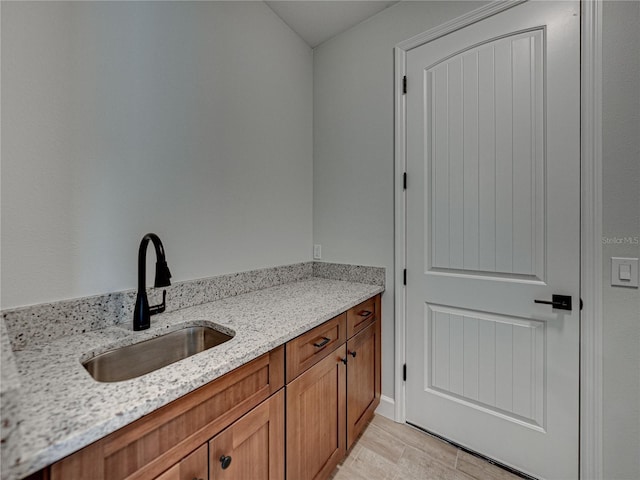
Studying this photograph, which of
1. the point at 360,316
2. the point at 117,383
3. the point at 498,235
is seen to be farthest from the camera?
the point at 360,316

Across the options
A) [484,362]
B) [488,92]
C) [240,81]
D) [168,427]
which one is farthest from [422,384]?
[240,81]

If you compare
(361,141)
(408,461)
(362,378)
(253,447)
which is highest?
(361,141)

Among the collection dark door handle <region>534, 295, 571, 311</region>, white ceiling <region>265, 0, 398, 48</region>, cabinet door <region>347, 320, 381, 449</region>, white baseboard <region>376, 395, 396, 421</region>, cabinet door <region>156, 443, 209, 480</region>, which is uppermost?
white ceiling <region>265, 0, 398, 48</region>

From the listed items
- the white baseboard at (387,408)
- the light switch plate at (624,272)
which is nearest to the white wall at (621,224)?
the light switch plate at (624,272)

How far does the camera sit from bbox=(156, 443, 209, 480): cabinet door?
0.70 meters

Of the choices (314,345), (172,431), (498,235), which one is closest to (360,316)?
(314,345)

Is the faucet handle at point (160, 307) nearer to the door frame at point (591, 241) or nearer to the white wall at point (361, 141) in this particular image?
the white wall at point (361, 141)

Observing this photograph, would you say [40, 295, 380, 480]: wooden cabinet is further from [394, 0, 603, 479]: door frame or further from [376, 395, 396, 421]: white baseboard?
[394, 0, 603, 479]: door frame

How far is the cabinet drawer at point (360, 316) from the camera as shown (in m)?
1.50

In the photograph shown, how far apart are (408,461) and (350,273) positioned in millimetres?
1104

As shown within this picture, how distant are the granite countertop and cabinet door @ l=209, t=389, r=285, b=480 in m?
0.21

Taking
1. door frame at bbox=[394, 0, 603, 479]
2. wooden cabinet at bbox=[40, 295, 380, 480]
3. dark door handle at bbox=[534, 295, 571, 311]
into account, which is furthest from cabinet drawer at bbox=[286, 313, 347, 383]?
door frame at bbox=[394, 0, 603, 479]

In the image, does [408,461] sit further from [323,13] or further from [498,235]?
[323,13]

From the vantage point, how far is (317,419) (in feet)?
4.04
